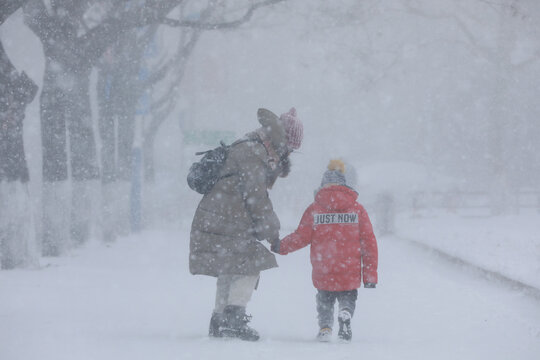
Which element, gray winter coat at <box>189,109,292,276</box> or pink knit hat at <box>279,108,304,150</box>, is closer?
gray winter coat at <box>189,109,292,276</box>

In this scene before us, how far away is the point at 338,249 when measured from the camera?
17.3 ft

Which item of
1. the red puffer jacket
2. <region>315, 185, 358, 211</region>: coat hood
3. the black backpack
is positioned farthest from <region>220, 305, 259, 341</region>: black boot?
<region>315, 185, 358, 211</region>: coat hood

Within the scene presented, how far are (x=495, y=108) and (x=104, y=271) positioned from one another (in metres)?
15.4

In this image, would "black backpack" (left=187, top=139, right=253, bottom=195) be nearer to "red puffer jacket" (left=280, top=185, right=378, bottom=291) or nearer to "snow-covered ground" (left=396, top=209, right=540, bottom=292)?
"red puffer jacket" (left=280, top=185, right=378, bottom=291)

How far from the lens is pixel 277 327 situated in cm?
637

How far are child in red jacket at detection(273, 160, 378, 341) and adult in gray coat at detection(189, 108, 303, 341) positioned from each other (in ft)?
1.14

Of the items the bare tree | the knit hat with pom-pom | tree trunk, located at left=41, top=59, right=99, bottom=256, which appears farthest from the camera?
tree trunk, located at left=41, top=59, right=99, bottom=256

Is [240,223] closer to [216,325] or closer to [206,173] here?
[206,173]

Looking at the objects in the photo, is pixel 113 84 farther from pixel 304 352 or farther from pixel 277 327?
pixel 304 352

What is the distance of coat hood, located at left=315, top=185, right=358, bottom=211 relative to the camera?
5.29 meters

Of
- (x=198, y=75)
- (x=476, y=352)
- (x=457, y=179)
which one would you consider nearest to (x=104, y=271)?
(x=476, y=352)

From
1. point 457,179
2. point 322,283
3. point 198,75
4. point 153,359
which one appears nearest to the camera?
point 153,359

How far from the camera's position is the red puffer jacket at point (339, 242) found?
5246mm

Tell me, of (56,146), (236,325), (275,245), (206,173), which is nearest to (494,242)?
(56,146)
